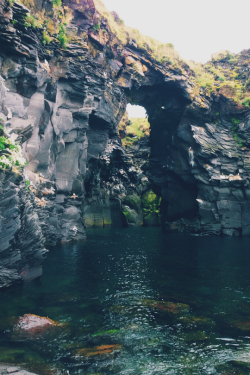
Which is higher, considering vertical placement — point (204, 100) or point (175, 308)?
point (204, 100)

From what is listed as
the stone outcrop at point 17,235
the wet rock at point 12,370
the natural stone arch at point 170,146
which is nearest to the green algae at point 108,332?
the wet rock at point 12,370

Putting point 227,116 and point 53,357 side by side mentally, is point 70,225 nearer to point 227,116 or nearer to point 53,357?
point 53,357

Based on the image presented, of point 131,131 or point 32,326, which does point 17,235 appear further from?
point 131,131

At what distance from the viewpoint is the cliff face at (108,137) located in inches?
1050

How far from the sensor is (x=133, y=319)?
1193 centimetres

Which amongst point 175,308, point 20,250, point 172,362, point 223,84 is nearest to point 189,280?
point 175,308

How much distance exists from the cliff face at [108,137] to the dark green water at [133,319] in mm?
4085

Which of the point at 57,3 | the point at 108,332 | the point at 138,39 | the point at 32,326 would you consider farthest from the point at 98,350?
the point at 138,39

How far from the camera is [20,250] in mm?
16203

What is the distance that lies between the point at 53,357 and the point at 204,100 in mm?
49438

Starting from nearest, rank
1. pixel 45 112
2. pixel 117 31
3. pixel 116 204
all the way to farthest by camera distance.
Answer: pixel 45 112
pixel 117 31
pixel 116 204

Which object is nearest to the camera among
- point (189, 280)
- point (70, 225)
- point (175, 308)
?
point (175, 308)

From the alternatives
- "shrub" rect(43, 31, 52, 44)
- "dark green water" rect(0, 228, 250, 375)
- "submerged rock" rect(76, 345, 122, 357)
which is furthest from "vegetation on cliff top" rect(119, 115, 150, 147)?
"submerged rock" rect(76, 345, 122, 357)

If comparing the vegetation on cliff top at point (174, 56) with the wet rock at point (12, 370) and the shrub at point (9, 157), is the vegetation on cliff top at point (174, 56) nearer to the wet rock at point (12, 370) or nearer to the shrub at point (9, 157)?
the shrub at point (9, 157)
